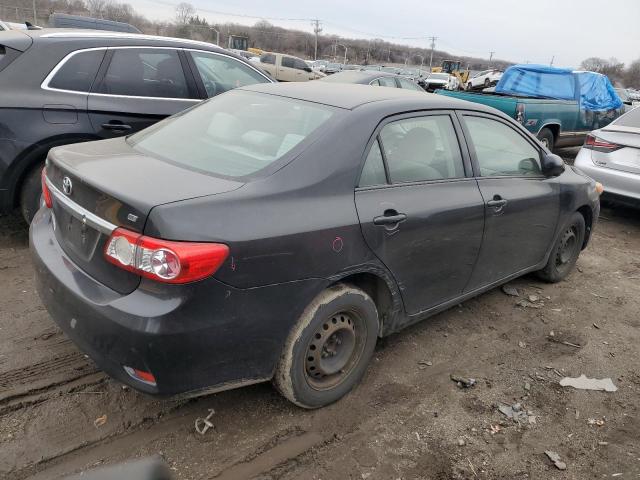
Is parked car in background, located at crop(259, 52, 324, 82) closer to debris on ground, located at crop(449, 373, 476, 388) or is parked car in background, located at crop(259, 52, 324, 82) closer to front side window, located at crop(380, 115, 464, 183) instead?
front side window, located at crop(380, 115, 464, 183)

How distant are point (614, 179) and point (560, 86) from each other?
17.8 ft

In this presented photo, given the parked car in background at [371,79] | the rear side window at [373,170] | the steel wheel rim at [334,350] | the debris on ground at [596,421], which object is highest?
the parked car in background at [371,79]

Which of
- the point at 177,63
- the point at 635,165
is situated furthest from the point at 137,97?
the point at 635,165

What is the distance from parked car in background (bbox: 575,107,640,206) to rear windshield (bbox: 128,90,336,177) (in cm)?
514

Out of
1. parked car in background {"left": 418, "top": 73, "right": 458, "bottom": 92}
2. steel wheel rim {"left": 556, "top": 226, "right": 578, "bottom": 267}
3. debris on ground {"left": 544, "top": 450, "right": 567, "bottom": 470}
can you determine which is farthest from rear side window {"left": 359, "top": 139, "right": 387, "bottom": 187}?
parked car in background {"left": 418, "top": 73, "right": 458, "bottom": 92}

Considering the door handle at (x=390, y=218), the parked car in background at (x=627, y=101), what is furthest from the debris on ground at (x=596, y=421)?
the parked car in background at (x=627, y=101)

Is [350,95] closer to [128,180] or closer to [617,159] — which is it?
[128,180]

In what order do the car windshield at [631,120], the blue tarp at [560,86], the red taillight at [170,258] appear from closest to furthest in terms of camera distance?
the red taillight at [170,258] → the car windshield at [631,120] → the blue tarp at [560,86]

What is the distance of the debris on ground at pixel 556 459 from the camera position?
8.55ft

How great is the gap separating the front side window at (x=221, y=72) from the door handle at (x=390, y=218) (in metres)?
3.15

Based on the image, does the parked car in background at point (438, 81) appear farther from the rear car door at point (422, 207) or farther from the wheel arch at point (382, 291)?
the wheel arch at point (382, 291)

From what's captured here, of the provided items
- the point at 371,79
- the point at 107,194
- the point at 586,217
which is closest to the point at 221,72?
the point at 107,194

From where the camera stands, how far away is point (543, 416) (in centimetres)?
299

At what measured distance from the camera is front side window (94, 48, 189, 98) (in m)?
4.62
